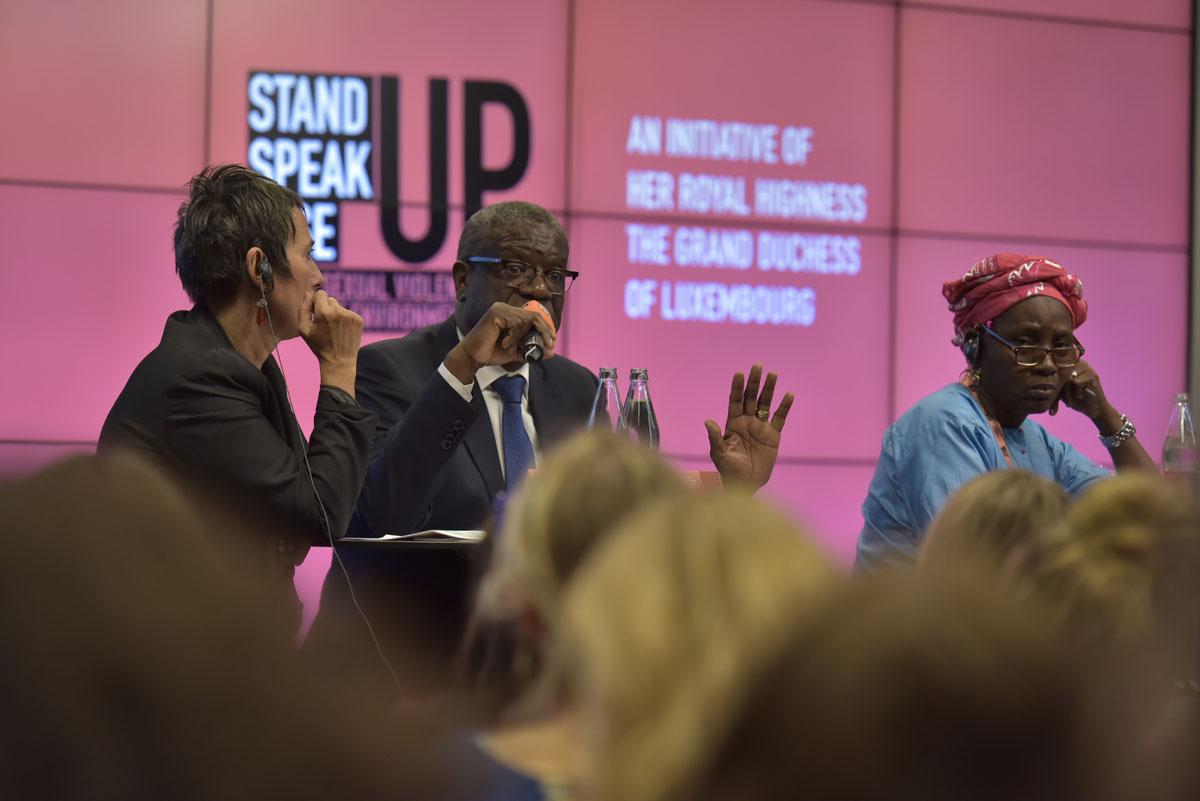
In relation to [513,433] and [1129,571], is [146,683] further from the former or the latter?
[513,433]

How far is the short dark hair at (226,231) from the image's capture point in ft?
8.32

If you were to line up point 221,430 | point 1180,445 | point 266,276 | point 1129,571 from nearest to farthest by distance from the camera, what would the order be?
point 1129,571 < point 221,430 < point 266,276 < point 1180,445

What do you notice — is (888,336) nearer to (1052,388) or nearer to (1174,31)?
(1174,31)

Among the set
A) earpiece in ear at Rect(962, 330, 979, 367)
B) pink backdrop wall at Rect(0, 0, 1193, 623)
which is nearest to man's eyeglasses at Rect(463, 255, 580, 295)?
earpiece in ear at Rect(962, 330, 979, 367)

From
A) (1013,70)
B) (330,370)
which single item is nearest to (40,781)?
(330,370)

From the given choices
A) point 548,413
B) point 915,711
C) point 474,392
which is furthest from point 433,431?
point 915,711

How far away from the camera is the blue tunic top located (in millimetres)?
2824

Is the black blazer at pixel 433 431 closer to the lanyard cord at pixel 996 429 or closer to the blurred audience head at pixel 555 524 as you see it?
the lanyard cord at pixel 996 429

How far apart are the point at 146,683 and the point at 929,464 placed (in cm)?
236

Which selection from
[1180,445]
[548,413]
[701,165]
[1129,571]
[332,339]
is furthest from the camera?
[701,165]

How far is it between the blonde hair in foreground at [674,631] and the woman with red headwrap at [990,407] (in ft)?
7.37

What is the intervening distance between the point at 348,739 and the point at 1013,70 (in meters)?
5.23

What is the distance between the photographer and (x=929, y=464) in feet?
9.29

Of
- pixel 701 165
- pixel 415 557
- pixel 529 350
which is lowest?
pixel 415 557
